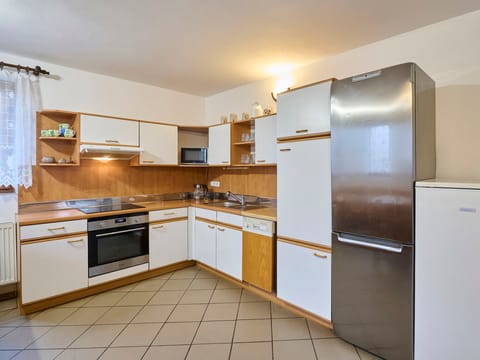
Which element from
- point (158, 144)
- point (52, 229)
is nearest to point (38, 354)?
point (52, 229)

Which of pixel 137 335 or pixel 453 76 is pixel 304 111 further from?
pixel 137 335

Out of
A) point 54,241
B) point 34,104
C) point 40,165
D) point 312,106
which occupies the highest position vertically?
point 34,104

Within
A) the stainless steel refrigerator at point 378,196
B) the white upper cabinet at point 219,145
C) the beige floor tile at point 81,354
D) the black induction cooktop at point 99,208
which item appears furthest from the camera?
the white upper cabinet at point 219,145

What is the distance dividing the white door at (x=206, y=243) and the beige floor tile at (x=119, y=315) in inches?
37.5

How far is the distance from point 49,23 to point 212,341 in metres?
2.77

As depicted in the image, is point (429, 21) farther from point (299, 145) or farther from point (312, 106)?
point (299, 145)

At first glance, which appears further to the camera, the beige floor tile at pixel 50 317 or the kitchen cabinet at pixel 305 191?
the beige floor tile at pixel 50 317

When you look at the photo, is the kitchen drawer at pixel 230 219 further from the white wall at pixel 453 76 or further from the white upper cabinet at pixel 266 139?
the white wall at pixel 453 76

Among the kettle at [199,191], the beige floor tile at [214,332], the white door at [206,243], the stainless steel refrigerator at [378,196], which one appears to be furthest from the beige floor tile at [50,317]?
the stainless steel refrigerator at [378,196]

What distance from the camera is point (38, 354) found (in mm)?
1827

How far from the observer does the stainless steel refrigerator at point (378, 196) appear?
5.31 feet

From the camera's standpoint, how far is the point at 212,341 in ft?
6.50

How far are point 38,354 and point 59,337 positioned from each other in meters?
0.18

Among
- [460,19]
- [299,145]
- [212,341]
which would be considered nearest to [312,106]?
[299,145]
